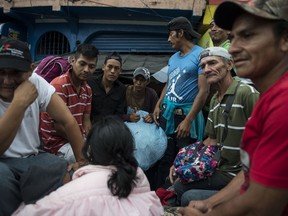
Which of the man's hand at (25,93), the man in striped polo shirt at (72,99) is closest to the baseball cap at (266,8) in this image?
the man's hand at (25,93)

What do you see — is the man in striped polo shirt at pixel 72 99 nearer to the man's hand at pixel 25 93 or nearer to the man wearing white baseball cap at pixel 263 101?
the man's hand at pixel 25 93

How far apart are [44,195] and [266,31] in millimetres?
1555

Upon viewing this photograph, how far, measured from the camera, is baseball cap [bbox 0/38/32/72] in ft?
7.66

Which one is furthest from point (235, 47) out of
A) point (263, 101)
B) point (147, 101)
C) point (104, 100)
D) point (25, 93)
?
point (147, 101)

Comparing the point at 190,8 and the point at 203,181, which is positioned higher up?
the point at 190,8

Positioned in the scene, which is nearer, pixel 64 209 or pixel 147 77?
pixel 64 209

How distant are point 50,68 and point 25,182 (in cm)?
256

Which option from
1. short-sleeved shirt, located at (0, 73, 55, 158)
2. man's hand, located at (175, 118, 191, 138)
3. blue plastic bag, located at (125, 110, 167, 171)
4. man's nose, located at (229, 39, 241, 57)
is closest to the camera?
man's nose, located at (229, 39, 241, 57)

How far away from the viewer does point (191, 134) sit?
4172 millimetres

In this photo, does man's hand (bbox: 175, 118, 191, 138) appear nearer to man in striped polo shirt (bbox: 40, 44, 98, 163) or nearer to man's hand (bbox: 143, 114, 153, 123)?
man's hand (bbox: 143, 114, 153, 123)

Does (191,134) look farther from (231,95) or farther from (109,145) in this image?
(109,145)

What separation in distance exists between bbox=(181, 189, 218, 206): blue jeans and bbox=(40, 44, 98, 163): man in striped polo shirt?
3.70ft

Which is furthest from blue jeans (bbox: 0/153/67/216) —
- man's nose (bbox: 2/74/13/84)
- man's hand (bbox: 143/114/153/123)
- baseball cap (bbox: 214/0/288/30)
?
man's hand (bbox: 143/114/153/123)

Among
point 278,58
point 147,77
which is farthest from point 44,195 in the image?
point 147,77
